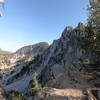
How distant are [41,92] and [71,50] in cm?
5978

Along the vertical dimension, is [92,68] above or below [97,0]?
below

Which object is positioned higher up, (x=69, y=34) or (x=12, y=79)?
(x=69, y=34)

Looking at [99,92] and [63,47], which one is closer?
[99,92]

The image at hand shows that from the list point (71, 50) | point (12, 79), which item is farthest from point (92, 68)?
point (12, 79)

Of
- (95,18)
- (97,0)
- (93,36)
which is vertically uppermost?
(97,0)

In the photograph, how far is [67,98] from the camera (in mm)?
26266

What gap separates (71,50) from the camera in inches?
3452

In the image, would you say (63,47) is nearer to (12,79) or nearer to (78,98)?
(12,79)

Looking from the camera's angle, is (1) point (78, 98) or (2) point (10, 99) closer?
(1) point (78, 98)

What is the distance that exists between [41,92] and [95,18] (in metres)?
19.8

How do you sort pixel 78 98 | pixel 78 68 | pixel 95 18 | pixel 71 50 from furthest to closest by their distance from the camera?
pixel 71 50 < pixel 78 68 < pixel 95 18 < pixel 78 98

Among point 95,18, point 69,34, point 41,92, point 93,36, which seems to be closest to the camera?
point 41,92

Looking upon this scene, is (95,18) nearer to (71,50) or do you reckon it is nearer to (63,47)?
(71,50)

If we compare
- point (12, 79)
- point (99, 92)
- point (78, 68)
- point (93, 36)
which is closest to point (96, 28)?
point (93, 36)
